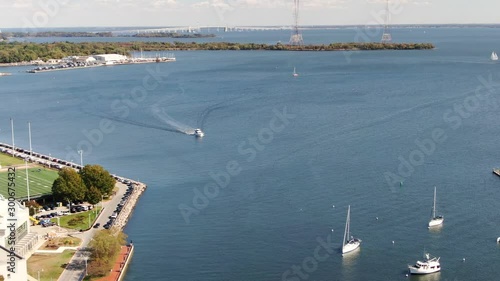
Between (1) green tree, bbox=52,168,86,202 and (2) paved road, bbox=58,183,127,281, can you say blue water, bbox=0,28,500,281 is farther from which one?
(1) green tree, bbox=52,168,86,202

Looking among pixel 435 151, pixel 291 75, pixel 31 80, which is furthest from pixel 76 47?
pixel 435 151

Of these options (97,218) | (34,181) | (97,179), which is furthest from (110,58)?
(97,218)

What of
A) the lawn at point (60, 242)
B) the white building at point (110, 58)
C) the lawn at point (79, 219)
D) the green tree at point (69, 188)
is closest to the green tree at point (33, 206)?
the green tree at point (69, 188)

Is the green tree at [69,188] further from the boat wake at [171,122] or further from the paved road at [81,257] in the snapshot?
the boat wake at [171,122]

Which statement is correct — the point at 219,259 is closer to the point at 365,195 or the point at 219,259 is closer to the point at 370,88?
the point at 365,195

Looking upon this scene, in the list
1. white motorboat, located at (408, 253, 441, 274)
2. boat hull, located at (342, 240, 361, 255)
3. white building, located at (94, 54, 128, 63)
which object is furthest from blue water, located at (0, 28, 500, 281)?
white building, located at (94, 54, 128, 63)
